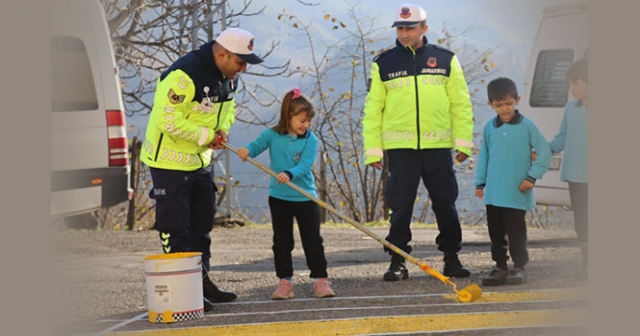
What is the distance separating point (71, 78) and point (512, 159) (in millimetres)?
1874

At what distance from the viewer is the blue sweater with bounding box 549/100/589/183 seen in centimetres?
406

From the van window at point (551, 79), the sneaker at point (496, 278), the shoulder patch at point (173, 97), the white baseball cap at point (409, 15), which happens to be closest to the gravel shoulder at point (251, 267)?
the sneaker at point (496, 278)

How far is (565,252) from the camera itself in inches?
171

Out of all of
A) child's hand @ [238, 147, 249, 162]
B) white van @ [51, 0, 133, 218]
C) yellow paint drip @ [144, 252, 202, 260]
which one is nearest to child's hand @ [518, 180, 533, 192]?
child's hand @ [238, 147, 249, 162]

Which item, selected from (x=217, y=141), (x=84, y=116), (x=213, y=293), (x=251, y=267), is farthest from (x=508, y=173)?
(x=251, y=267)

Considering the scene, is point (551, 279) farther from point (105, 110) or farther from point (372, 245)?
point (372, 245)

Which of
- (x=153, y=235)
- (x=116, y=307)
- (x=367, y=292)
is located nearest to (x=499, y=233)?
(x=367, y=292)

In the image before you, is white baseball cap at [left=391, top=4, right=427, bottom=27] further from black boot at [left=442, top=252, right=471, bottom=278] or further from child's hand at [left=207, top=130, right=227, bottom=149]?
black boot at [left=442, top=252, right=471, bottom=278]

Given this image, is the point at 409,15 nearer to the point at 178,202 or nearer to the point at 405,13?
the point at 405,13

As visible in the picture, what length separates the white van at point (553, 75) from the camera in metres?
3.79

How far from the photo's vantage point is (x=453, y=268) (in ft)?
16.4

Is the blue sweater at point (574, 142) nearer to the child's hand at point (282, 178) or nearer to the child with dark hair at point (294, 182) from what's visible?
the child with dark hair at point (294, 182)

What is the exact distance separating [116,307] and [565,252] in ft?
6.23

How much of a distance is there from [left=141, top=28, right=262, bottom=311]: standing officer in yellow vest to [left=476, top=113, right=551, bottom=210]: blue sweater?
1122mm
